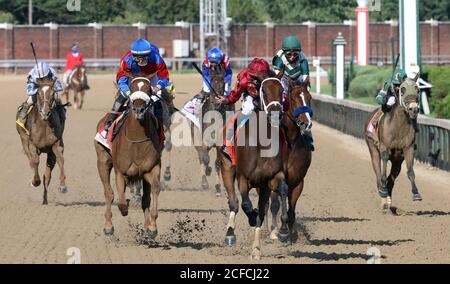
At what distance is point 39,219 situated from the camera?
51.2 feet

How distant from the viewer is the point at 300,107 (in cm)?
1243

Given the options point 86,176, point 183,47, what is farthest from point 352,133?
point 183,47

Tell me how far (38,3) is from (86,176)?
58.1m

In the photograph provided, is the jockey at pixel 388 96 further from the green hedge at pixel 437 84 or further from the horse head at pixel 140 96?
the green hedge at pixel 437 84

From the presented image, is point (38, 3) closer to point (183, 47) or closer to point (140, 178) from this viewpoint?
point (183, 47)

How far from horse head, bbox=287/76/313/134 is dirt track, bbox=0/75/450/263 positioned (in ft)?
4.08

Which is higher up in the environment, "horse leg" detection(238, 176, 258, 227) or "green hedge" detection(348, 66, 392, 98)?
"green hedge" detection(348, 66, 392, 98)

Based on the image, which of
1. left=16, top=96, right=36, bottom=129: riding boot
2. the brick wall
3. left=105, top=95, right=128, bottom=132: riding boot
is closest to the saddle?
left=105, top=95, right=128, bottom=132: riding boot

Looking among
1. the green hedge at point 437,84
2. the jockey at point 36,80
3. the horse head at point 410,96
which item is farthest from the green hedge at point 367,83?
the horse head at point 410,96

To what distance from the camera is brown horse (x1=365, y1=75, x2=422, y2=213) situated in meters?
16.6

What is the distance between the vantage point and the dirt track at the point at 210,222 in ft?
40.4

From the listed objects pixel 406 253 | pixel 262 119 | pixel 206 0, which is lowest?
pixel 406 253

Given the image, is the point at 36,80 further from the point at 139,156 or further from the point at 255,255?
the point at 255,255

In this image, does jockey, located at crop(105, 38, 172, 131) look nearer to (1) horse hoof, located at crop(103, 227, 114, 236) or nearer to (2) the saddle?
(1) horse hoof, located at crop(103, 227, 114, 236)
